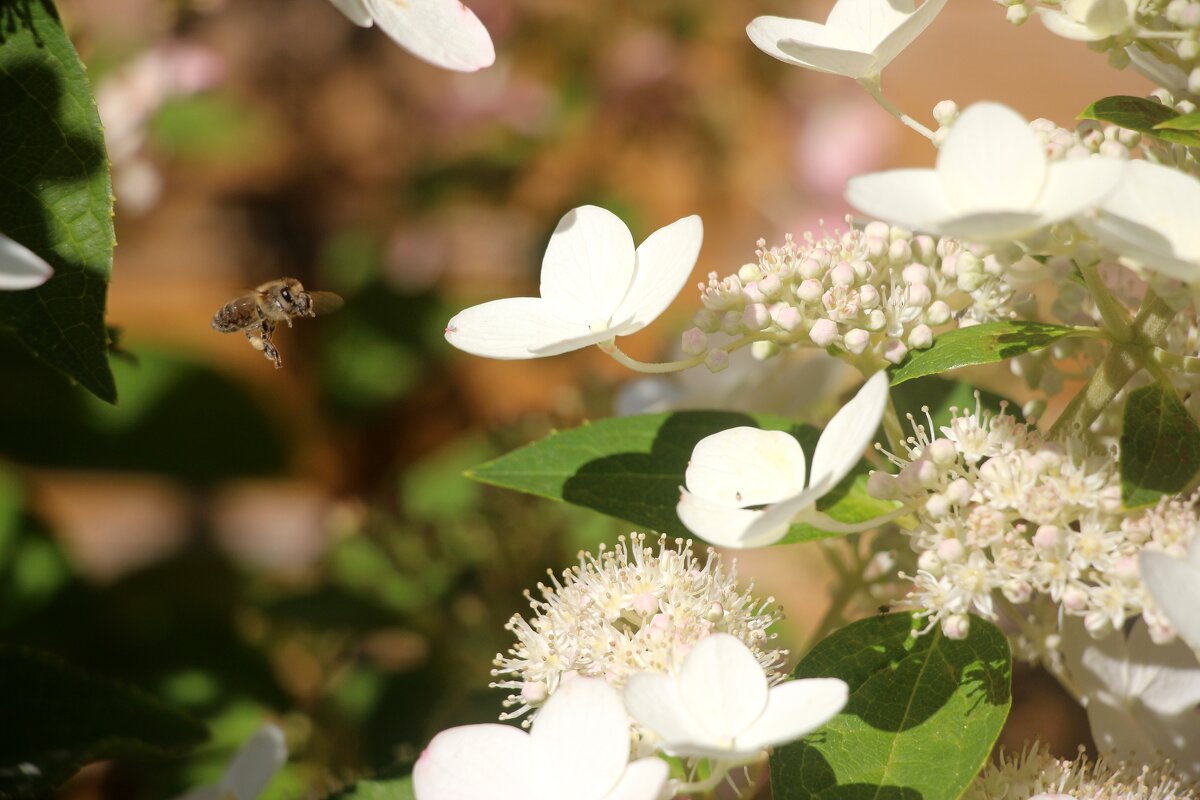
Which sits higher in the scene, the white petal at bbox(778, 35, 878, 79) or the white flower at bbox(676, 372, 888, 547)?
the white petal at bbox(778, 35, 878, 79)

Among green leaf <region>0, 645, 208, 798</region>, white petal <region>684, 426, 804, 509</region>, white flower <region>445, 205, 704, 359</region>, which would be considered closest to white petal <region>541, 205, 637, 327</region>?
white flower <region>445, 205, 704, 359</region>

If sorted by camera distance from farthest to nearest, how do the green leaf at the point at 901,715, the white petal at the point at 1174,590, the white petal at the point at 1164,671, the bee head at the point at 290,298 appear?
the bee head at the point at 290,298
the white petal at the point at 1164,671
the green leaf at the point at 901,715
the white petal at the point at 1174,590

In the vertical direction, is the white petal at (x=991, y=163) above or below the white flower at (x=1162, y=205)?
above

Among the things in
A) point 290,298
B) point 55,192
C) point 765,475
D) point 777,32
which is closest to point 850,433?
point 765,475

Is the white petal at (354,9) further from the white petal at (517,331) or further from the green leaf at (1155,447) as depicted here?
the green leaf at (1155,447)

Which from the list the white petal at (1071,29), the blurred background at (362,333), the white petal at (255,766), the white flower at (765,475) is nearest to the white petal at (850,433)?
the white flower at (765,475)

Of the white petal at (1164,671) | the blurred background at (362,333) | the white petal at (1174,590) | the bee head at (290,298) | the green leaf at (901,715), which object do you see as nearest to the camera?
the white petal at (1174,590)

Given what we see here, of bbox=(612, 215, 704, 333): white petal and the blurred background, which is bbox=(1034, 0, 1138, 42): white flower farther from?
the blurred background
